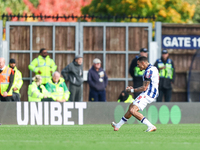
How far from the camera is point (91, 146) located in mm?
7879

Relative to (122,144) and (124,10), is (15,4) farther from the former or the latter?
(122,144)

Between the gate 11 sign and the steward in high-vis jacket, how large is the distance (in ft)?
13.3

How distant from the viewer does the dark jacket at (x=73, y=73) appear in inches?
608

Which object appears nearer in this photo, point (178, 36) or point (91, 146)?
point (91, 146)

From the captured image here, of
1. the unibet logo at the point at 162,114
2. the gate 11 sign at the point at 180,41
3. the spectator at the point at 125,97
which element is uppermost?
the gate 11 sign at the point at 180,41

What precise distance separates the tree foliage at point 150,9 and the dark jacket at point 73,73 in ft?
62.0

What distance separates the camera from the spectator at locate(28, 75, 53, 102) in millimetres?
14273

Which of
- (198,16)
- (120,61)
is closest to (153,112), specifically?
(120,61)

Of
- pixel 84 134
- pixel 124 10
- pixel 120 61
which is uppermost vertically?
pixel 124 10

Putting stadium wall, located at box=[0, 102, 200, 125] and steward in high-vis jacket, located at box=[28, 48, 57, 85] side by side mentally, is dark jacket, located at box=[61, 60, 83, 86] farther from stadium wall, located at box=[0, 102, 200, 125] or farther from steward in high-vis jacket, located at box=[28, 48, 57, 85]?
stadium wall, located at box=[0, 102, 200, 125]

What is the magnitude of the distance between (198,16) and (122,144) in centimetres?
3804

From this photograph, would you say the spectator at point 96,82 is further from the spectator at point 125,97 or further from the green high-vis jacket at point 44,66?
the green high-vis jacket at point 44,66

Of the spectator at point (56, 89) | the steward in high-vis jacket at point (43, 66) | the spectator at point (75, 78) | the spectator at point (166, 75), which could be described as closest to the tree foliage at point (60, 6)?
the steward in high-vis jacket at point (43, 66)

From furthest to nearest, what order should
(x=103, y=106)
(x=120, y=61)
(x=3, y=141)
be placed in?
1. (x=120, y=61)
2. (x=103, y=106)
3. (x=3, y=141)
